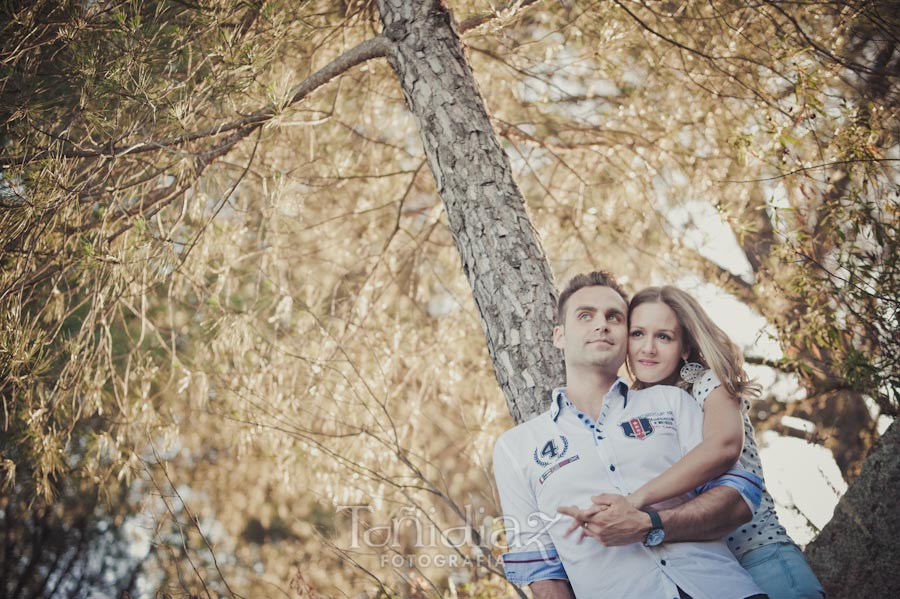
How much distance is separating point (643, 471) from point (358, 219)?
3269mm

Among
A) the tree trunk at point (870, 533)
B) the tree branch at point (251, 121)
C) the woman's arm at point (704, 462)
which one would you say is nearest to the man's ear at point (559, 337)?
the woman's arm at point (704, 462)

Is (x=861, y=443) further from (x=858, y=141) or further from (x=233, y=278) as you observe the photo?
(x=233, y=278)

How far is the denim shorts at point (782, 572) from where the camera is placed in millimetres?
1660

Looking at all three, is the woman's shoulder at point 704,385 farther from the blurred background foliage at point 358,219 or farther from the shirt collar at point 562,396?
the blurred background foliage at point 358,219

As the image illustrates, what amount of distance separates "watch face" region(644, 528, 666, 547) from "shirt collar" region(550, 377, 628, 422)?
389mm

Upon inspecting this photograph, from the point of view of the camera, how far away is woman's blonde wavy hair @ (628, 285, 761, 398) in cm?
184

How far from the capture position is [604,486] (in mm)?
1674

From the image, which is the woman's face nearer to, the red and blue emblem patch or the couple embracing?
the couple embracing

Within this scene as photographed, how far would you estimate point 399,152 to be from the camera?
442cm

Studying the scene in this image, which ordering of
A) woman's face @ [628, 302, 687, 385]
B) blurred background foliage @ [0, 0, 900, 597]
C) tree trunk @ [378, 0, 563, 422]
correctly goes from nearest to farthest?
woman's face @ [628, 302, 687, 385], tree trunk @ [378, 0, 563, 422], blurred background foliage @ [0, 0, 900, 597]

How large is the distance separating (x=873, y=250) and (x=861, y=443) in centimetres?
309

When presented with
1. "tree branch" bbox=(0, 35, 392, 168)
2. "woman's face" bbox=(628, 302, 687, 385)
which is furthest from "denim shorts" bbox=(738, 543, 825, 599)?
"tree branch" bbox=(0, 35, 392, 168)

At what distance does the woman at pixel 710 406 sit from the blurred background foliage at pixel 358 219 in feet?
2.10

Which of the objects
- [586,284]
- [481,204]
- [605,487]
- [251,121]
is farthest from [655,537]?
[251,121]
